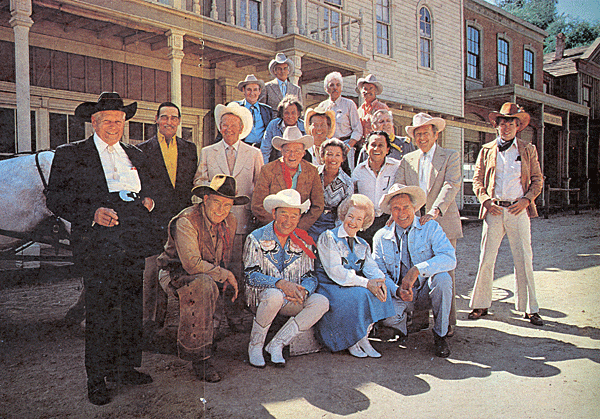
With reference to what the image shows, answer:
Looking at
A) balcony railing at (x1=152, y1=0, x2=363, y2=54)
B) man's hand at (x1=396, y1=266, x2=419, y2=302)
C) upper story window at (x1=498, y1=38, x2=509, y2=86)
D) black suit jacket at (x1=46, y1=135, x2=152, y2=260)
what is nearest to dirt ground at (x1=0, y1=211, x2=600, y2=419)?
man's hand at (x1=396, y1=266, x2=419, y2=302)

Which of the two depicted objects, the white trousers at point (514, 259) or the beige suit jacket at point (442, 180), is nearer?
the beige suit jacket at point (442, 180)

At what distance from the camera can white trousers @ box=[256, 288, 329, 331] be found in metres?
3.19

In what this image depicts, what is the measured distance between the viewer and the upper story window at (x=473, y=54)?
11.1 meters

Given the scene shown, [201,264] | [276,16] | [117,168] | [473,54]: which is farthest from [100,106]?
[473,54]

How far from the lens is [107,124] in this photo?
268 cm

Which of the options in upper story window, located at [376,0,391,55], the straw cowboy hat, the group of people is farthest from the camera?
upper story window, located at [376,0,391,55]

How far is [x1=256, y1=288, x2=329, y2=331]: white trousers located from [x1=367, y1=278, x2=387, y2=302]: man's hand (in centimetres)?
34

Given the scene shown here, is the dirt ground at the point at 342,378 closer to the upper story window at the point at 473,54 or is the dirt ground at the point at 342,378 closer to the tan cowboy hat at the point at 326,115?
the tan cowboy hat at the point at 326,115

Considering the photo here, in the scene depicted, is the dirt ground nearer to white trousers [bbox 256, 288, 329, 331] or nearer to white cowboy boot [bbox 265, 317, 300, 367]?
white cowboy boot [bbox 265, 317, 300, 367]

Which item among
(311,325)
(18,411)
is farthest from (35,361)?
→ (311,325)

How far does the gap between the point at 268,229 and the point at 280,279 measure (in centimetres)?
37

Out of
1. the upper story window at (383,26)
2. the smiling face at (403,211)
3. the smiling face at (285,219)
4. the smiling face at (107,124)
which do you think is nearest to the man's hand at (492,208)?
the smiling face at (403,211)

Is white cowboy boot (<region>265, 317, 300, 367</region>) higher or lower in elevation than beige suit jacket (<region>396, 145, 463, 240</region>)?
lower

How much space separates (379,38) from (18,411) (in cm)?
1053
